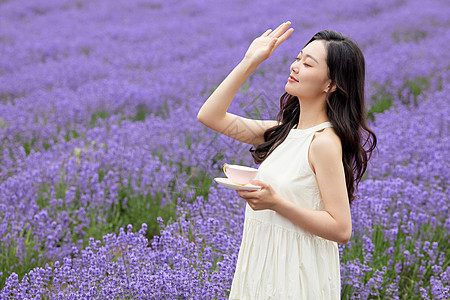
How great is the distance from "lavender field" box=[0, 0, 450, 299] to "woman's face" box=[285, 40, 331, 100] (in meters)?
0.93

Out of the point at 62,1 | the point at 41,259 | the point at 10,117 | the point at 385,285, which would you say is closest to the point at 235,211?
the point at 385,285

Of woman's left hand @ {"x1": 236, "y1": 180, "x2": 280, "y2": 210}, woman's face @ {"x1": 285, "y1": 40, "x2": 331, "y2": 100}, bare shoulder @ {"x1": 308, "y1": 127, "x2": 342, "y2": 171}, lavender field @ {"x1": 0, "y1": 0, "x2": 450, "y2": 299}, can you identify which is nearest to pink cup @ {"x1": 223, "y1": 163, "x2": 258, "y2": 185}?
Answer: woman's left hand @ {"x1": 236, "y1": 180, "x2": 280, "y2": 210}

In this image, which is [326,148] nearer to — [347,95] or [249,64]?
[347,95]

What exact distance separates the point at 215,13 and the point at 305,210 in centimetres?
1007

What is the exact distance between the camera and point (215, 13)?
11141mm

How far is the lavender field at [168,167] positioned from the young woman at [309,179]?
1.89 feet

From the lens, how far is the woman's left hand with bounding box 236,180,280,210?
1528 millimetres

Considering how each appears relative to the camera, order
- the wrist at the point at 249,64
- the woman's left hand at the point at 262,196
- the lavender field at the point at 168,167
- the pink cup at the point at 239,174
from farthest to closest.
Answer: the lavender field at the point at 168,167 < the wrist at the point at 249,64 < the pink cup at the point at 239,174 < the woman's left hand at the point at 262,196

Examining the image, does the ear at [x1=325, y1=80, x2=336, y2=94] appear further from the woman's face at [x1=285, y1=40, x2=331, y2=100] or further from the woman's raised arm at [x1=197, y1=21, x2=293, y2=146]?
the woman's raised arm at [x1=197, y1=21, x2=293, y2=146]

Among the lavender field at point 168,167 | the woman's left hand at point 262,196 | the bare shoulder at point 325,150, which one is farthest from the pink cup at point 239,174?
the lavender field at point 168,167

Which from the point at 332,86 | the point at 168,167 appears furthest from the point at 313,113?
the point at 168,167

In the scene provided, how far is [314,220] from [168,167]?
2274mm

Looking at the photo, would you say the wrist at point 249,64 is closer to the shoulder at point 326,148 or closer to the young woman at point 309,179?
the young woman at point 309,179

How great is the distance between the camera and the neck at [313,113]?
1.75 meters
